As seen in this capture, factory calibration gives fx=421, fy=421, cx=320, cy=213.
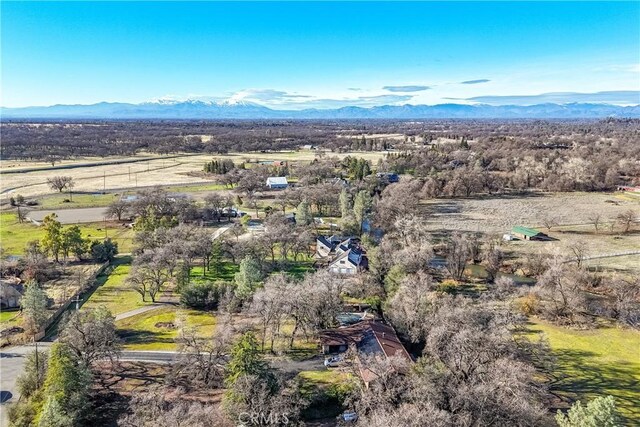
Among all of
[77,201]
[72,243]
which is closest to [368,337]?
[72,243]

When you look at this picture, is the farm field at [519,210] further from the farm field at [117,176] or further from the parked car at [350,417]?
the farm field at [117,176]

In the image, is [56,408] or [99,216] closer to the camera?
[56,408]

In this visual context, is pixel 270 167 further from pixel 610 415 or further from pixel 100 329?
pixel 610 415

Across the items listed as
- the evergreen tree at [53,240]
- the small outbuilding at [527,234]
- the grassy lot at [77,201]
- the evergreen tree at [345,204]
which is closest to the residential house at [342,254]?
the evergreen tree at [345,204]

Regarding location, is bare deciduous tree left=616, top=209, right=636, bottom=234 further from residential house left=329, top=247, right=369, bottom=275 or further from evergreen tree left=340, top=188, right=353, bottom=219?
residential house left=329, top=247, right=369, bottom=275

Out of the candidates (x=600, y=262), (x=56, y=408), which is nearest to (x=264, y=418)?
(x=56, y=408)

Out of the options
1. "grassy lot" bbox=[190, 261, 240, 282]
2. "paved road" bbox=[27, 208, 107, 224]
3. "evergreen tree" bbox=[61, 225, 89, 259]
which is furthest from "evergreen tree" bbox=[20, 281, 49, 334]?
"paved road" bbox=[27, 208, 107, 224]

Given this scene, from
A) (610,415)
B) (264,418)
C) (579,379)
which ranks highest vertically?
(610,415)
